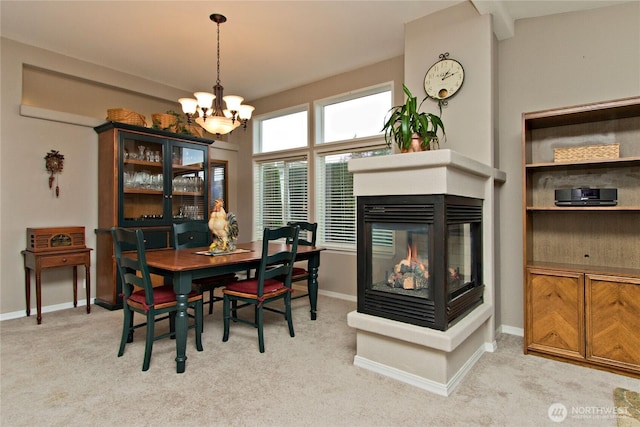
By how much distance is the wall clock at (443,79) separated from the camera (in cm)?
304

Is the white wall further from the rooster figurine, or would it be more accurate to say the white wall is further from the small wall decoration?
the rooster figurine

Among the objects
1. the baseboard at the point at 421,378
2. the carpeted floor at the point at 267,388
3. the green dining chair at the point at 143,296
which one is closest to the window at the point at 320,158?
the carpeted floor at the point at 267,388

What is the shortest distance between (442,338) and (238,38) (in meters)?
3.39

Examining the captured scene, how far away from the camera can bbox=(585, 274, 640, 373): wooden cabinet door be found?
2.34 metres

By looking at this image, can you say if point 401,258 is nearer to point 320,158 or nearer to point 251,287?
point 251,287

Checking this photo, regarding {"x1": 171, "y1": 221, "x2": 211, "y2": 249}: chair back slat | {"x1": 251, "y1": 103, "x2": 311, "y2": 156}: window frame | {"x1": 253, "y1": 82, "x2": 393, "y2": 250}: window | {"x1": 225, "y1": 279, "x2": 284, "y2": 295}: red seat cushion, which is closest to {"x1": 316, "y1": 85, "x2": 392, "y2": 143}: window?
{"x1": 253, "y1": 82, "x2": 393, "y2": 250}: window

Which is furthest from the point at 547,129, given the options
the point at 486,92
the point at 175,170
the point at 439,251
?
the point at 175,170

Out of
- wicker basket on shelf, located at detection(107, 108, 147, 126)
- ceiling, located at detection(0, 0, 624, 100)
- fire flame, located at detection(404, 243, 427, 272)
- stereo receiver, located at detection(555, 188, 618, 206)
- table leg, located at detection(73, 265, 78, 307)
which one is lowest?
table leg, located at detection(73, 265, 78, 307)

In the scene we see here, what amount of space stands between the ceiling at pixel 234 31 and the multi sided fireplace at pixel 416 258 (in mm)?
1819

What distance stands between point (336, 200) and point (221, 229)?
75.7 inches

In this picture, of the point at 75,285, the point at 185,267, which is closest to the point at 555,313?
the point at 185,267

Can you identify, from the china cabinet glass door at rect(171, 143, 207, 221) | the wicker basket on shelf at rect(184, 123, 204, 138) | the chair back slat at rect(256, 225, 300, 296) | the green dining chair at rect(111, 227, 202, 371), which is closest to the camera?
the green dining chair at rect(111, 227, 202, 371)

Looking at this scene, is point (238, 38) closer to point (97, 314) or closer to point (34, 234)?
point (34, 234)

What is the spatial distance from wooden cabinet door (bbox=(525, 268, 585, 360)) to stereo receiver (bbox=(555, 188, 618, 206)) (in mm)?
534
